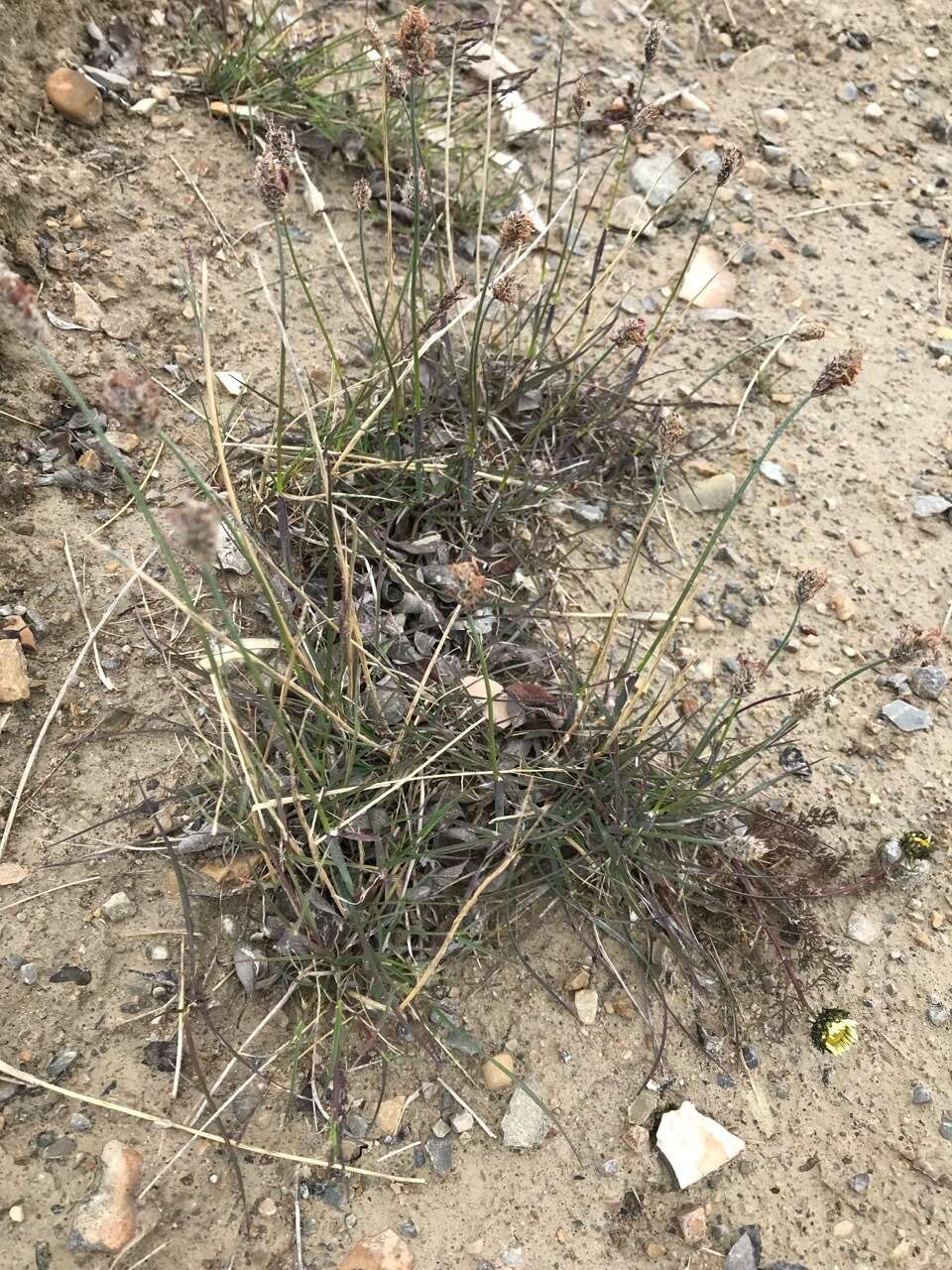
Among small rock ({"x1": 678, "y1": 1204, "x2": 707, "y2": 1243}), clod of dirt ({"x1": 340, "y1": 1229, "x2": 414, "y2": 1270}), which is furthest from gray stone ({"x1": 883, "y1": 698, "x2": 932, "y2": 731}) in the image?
clod of dirt ({"x1": 340, "y1": 1229, "x2": 414, "y2": 1270})

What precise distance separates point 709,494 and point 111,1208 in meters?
2.07

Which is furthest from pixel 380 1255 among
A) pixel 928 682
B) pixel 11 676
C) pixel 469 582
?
pixel 928 682

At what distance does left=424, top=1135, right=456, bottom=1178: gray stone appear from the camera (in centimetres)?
161

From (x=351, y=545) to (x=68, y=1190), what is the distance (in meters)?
1.26

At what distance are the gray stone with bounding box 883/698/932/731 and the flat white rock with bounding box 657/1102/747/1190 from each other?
1.04 metres

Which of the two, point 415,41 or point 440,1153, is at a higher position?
point 415,41

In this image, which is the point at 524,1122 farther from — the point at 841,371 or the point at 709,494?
the point at 709,494

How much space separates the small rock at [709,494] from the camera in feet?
8.36

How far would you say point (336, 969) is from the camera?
1.64m

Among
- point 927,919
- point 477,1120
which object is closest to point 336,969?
point 477,1120

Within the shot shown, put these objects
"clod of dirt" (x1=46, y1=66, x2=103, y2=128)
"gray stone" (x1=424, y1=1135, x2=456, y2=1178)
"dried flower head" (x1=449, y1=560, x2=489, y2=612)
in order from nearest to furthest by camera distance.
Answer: "dried flower head" (x1=449, y1=560, x2=489, y2=612) < "gray stone" (x1=424, y1=1135, x2=456, y2=1178) < "clod of dirt" (x1=46, y1=66, x2=103, y2=128)

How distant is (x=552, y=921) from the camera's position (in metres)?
1.85

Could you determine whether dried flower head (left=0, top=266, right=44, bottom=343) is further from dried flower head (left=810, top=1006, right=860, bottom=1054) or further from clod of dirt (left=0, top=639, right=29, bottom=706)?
dried flower head (left=810, top=1006, right=860, bottom=1054)

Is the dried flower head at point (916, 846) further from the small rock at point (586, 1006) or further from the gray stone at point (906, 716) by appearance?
the small rock at point (586, 1006)
